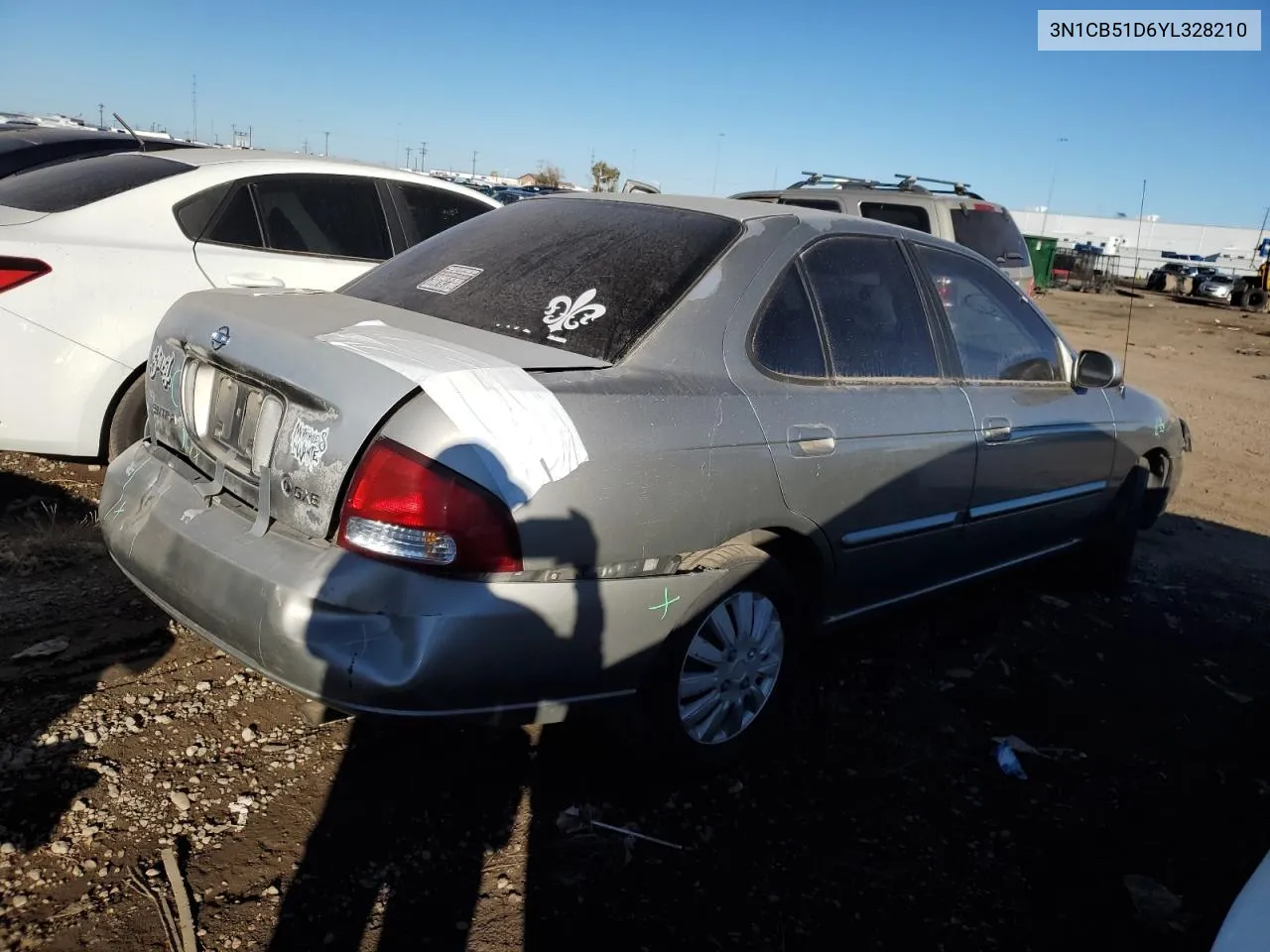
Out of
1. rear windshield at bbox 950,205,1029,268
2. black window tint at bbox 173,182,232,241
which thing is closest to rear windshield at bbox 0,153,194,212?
black window tint at bbox 173,182,232,241

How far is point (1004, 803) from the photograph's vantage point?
3.06m

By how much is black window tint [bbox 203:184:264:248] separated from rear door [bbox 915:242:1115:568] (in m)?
3.11

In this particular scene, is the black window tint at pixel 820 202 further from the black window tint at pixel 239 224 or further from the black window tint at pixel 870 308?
the black window tint at pixel 870 308

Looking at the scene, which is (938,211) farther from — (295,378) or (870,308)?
(295,378)

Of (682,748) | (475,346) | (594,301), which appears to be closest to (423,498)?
(475,346)

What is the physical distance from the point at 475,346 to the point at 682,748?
4.18ft

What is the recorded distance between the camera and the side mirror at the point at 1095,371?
167 inches

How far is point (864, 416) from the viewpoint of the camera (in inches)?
123

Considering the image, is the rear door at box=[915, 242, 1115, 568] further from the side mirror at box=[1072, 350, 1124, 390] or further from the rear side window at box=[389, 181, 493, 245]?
the rear side window at box=[389, 181, 493, 245]

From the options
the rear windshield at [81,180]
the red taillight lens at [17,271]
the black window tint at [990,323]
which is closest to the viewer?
the black window tint at [990,323]

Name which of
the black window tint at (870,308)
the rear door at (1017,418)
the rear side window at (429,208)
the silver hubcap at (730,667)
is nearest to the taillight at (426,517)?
the silver hubcap at (730,667)

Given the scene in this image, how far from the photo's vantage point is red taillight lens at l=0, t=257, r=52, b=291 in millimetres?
3924

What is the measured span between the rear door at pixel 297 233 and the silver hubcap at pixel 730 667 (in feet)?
8.41

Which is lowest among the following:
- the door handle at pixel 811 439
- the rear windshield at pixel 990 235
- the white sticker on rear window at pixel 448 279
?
the door handle at pixel 811 439
